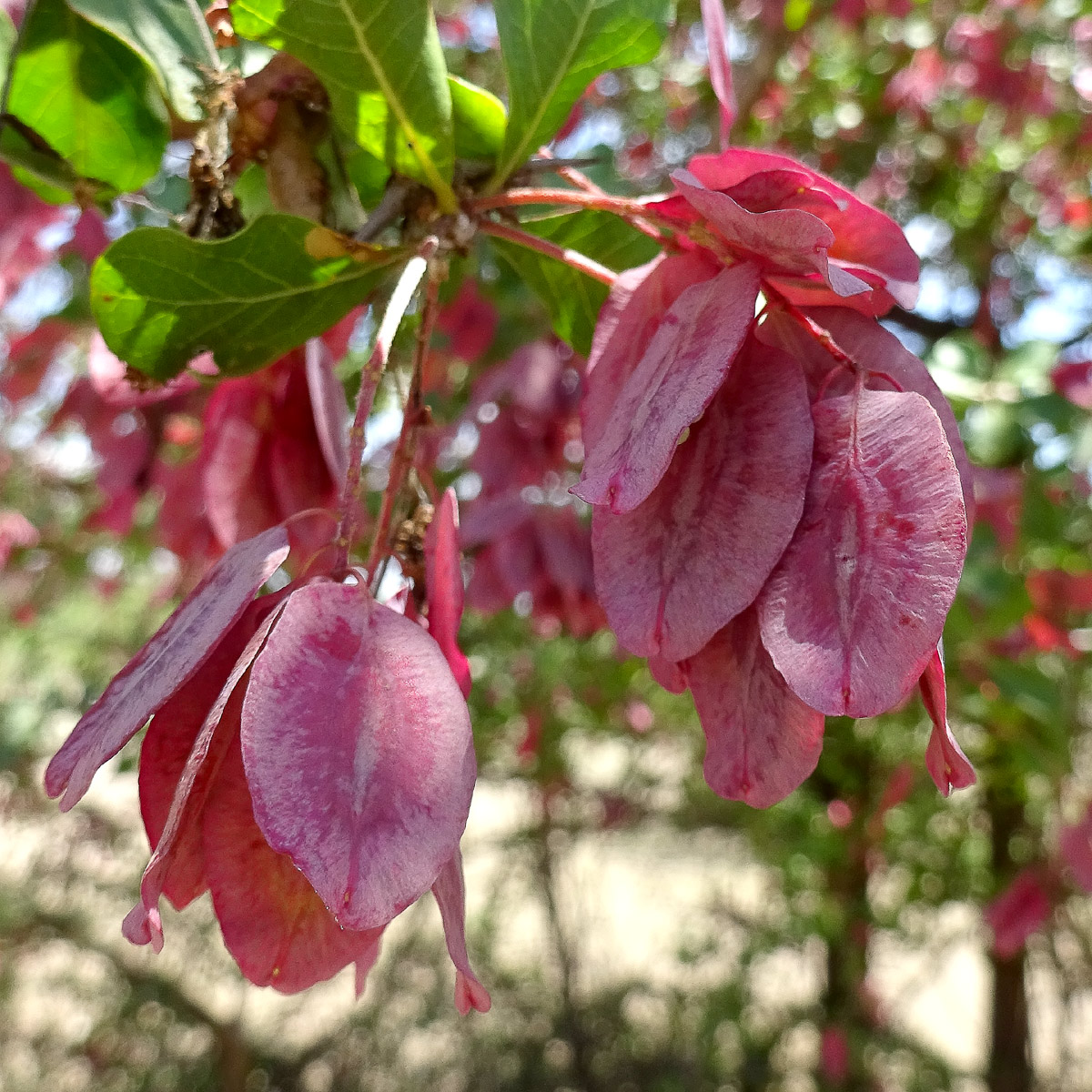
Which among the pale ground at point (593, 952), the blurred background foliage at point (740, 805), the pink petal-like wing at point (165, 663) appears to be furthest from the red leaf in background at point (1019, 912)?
the pink petal-like wing at point (165, 663)

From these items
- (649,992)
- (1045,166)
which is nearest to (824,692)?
(1045,166)

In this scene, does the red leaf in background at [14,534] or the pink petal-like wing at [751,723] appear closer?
the pink petal-like wing at [751,723]

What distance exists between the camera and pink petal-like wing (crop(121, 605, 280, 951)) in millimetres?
262

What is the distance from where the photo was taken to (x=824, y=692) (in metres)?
0.27

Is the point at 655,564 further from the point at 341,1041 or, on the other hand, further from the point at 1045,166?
the point at 341,1041

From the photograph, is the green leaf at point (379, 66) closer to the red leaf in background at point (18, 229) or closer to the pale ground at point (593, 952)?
the red leaf in background at point (18, 229)

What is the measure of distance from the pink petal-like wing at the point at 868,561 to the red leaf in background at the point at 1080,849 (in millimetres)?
1550

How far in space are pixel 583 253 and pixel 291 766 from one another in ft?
1.02

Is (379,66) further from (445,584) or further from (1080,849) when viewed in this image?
(1080,849)

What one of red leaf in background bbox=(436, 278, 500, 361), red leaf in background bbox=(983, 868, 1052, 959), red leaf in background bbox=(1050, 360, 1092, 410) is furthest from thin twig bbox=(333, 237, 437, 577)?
red leaf in background bbox=(983, 868, 1052, 959)

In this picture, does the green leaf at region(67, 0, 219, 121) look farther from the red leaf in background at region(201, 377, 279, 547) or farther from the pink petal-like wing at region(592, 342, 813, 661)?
the pink petal-like wing at region(592, 342, 813, 661)

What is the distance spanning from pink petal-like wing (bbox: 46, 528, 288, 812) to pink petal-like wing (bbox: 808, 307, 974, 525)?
0.20 meters

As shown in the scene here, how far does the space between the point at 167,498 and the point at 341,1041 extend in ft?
9.82

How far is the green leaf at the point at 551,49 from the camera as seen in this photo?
0.41 metres
